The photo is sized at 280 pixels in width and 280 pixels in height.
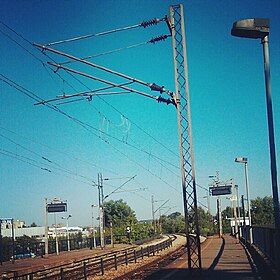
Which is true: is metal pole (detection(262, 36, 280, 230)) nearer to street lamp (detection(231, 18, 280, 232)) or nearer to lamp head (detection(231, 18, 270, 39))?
street lamp (detection(231, 18, 280, 232))

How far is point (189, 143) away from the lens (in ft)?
68.3

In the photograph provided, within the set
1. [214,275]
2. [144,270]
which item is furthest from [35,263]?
[214,275]

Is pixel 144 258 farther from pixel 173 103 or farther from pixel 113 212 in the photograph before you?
pixel 113 212

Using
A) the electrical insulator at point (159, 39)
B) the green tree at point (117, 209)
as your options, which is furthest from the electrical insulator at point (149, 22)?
the green tree at point (117, 209)

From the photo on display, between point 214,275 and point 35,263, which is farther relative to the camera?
point 35,263

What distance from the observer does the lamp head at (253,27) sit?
1118 cm

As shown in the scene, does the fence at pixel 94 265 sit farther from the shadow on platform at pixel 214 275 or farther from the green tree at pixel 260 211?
the green tree at pixel 260 211

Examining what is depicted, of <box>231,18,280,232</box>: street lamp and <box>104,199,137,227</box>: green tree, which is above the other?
<box>231,18,280,232</box>: street lamp

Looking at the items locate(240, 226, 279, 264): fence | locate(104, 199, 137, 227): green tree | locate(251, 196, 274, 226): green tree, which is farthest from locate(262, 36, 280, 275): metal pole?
locate(104, 199, 137, 227): green tree

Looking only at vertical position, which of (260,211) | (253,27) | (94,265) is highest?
(253,27)

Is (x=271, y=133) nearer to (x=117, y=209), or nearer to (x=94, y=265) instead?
(x=94, y=265)

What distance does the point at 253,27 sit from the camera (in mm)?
11156

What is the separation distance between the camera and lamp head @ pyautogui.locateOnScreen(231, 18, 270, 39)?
36.7 ft

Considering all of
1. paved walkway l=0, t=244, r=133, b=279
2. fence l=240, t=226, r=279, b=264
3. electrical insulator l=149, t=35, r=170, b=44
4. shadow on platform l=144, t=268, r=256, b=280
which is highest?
electrical insulator l=149, t=35, r=170, b=44
